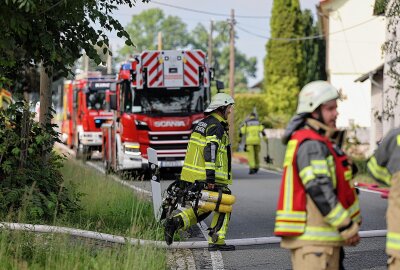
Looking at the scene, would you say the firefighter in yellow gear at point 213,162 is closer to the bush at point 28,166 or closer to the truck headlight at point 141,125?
the bush at point 28,166

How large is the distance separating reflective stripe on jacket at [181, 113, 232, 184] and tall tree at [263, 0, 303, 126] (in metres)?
51.3

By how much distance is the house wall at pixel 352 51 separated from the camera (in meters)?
55.3

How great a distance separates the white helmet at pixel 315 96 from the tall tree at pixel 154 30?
114m

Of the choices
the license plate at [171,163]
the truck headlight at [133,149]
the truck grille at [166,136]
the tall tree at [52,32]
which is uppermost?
the tall tree at [52,32]

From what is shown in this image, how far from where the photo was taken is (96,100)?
37.0m

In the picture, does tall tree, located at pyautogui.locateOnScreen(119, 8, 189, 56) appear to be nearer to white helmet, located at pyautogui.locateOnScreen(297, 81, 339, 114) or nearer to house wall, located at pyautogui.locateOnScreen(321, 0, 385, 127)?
house wall, located at pyautogui.locateOnScreen(321, 0, 385, 127)

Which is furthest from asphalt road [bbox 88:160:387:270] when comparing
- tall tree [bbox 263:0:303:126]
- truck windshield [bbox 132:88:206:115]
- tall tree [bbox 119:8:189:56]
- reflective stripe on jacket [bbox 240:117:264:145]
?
tall tree [bbox 119:8:189:56]

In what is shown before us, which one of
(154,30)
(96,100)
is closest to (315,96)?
(96,100)

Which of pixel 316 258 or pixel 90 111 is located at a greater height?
pixel 90 111

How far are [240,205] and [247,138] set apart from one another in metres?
10.4

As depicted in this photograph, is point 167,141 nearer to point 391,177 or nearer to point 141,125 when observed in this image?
point 141,125

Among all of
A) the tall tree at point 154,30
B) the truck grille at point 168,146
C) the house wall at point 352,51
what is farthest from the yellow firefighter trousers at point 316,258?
the tall tree at point 154,30

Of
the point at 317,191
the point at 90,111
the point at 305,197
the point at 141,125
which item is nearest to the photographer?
the point at 317,191

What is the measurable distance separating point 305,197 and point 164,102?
18.3m
